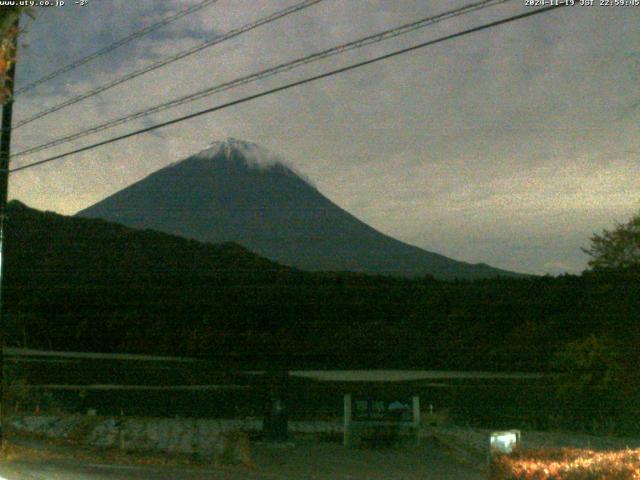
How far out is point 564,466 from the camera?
7.03 meters

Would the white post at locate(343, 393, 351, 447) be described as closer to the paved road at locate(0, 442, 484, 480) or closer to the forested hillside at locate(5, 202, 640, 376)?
the paved road at locate(0, 442, 484, 480)

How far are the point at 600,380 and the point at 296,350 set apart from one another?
13337 millimetres

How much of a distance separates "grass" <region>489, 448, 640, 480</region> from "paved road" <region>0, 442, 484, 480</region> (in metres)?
4.64

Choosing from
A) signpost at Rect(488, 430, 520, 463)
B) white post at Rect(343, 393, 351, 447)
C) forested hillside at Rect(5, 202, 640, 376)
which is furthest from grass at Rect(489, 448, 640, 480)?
forested hillside at Rect(5, 202, 640, 376)

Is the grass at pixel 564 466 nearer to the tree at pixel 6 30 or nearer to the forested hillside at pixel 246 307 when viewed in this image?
the tree at pixel 6 30

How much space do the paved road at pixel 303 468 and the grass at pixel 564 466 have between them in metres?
4.64

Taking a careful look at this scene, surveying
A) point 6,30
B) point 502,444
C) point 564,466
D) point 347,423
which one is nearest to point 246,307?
point 347,423

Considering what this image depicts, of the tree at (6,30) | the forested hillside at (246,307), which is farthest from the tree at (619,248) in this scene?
the tree at (6,30)

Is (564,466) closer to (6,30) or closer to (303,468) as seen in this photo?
(6,30)

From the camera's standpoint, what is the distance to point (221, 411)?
25.6 meters

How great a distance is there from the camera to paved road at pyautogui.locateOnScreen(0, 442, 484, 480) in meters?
10.7

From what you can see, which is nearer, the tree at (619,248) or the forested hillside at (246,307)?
the tree at (619,248)

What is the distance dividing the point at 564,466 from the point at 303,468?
7052mm

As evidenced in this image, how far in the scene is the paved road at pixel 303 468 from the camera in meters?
10.7
